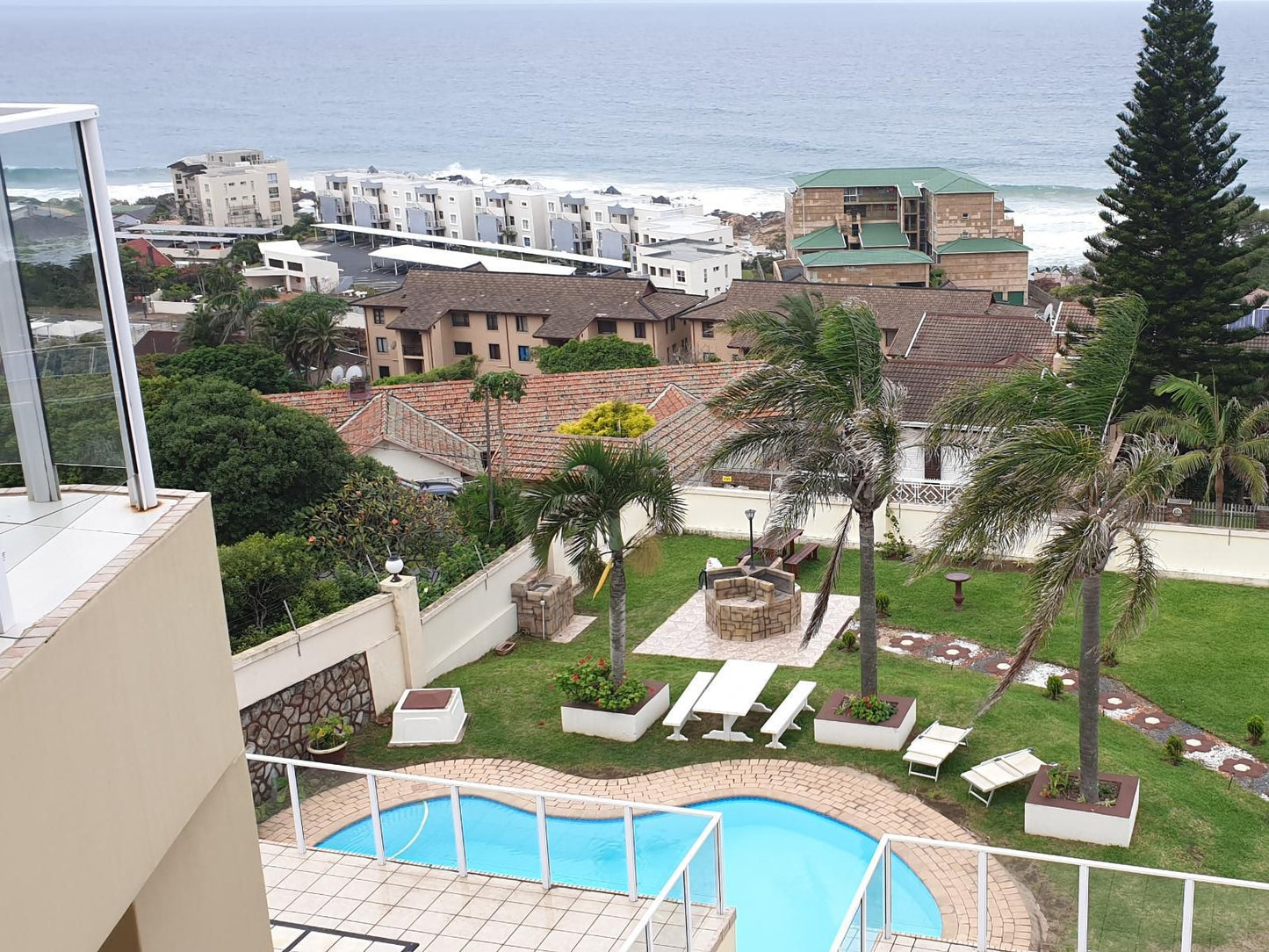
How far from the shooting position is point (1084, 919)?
8.49 metres

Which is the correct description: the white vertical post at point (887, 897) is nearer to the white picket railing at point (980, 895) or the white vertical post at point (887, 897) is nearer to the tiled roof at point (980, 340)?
the white picket railing at point (980, 895)

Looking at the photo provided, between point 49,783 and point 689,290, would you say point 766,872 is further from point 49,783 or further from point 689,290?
point 689,290

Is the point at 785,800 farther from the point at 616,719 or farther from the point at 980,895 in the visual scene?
the point at 980,895

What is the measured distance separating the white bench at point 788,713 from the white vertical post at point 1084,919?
5.42 metres

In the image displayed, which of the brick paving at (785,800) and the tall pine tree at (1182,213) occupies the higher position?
the tall pine tree at (1182,213)

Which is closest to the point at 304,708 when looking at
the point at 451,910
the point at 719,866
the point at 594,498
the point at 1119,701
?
the point at 594,498

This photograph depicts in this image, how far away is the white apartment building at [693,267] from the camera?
3073 inches

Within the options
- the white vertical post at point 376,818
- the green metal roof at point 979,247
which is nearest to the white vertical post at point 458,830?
the white vertical post at point 376,818

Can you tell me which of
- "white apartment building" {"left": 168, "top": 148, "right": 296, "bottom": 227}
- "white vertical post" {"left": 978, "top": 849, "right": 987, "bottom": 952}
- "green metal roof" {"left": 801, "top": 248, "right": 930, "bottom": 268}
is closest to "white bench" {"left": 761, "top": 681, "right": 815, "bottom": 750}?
"white vertical post" {"left": 978, "top": 849, "right": 987, "bottom": 952}

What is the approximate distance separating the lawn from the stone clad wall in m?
0.45

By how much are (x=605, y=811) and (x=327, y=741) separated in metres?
5.45

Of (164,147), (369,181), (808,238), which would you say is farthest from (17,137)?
(164,147)

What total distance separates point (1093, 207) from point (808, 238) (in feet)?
169

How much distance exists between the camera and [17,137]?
483 cm
